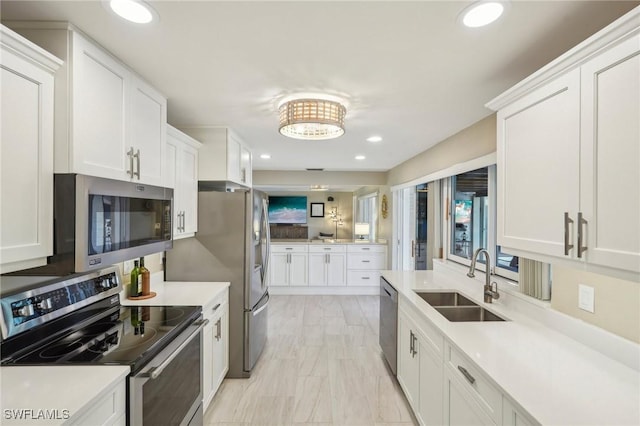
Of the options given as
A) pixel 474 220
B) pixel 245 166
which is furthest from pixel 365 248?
pixel 245 166

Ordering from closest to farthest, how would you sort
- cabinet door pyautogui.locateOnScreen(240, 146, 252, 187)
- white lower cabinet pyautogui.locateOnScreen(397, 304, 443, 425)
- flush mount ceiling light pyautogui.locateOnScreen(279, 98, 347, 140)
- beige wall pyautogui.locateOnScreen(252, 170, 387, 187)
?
white lower cabinet pyautogui.locateOnScreen(397, 304, 443, 425) < flush mount ceiling light pyautogui.locateOnScreen(279, 98, 347, 140) < cabinet door pyautogui.locateOnScreen(240, 146, 252, 187) < beige wall pyautogui.locateOnScreen(252, 170, 387, 187)

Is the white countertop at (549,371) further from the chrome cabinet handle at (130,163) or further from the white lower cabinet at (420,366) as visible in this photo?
the chrome cabinet handle at (130,163)

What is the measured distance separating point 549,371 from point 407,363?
1.28 metres

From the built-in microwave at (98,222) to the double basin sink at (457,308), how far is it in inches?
78.3

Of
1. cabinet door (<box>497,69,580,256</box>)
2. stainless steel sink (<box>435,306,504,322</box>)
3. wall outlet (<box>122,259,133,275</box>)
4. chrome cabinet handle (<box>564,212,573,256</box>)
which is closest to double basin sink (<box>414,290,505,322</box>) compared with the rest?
stainless steel sink (<box>435,306,504,322</box>)

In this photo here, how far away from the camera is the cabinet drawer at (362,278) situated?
5.74 meters

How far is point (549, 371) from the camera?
125cm

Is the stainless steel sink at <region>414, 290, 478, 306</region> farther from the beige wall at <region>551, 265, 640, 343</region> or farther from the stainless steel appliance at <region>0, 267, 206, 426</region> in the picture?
the stainless steel appliance at <region>0, 267, 206, 426</region>

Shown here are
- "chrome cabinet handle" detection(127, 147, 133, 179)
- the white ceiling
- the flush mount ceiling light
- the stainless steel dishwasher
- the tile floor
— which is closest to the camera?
the white ceiling

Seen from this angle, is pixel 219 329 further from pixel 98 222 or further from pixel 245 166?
pixel 245 166

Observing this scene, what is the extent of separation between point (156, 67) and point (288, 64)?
28.5 inches

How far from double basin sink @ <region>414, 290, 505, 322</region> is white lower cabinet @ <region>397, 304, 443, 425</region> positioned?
0.25 meters

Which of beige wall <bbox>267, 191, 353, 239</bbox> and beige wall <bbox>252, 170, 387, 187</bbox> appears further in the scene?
beige wall <bbox>267, 191, 353, 239</bbox>

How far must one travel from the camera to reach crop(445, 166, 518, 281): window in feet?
8.71
